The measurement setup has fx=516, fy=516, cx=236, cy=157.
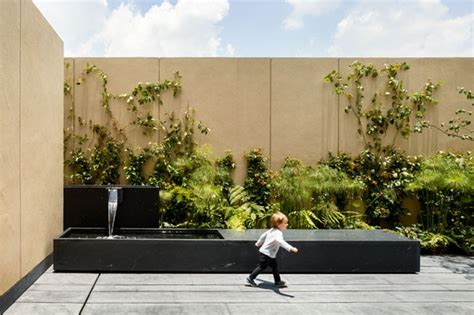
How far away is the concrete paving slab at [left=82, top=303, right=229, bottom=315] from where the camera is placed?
17.2 feet

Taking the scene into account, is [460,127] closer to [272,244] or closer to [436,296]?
[436,296]

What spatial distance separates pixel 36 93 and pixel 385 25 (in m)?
6.39

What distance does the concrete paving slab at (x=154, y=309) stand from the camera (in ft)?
17.2

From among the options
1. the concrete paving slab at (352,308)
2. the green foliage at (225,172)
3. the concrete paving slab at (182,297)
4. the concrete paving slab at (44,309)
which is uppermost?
the green foliage at (225,172)

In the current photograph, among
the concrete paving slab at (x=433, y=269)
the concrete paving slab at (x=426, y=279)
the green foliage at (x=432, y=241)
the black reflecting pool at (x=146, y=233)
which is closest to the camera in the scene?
the concrete paving slab at (x=426, y=279)

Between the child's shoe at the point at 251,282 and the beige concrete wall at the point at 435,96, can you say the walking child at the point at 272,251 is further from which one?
the beige concrete wall at the point at 435,96

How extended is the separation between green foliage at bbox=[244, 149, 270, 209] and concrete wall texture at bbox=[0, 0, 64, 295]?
3.47 metres

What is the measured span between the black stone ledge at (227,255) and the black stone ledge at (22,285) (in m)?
0.24

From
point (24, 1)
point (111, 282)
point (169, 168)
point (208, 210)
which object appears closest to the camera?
point (24, 1)

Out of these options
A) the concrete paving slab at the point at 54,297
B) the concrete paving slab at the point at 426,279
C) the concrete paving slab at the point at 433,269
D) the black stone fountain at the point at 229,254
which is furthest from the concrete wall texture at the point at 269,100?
the concrete paving slab at the point at 54,297

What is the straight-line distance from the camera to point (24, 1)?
5879mm

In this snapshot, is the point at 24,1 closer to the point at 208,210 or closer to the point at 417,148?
the point at 208,210

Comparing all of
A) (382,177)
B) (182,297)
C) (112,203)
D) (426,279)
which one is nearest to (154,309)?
(182,297)

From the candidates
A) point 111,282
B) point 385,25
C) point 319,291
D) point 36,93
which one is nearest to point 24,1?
point 36,93
